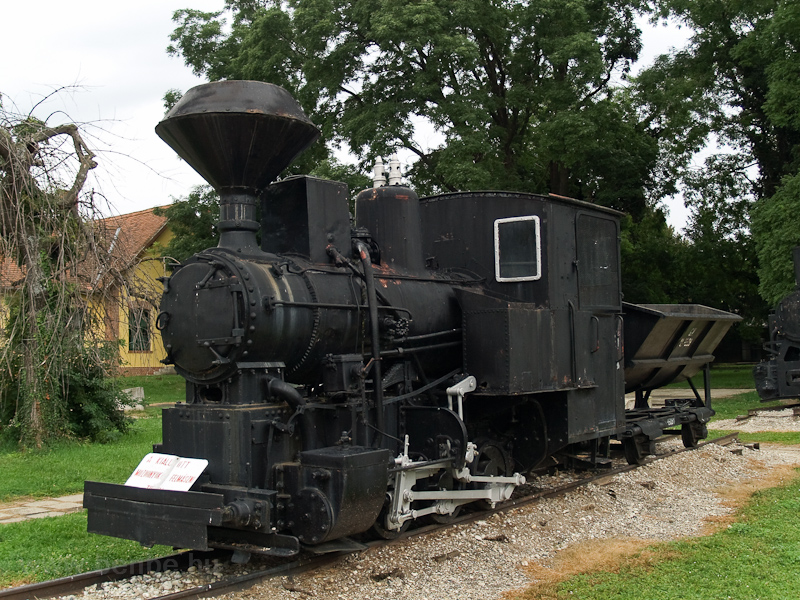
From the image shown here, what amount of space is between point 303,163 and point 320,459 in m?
16.9

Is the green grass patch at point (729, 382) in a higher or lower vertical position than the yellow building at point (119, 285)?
lower

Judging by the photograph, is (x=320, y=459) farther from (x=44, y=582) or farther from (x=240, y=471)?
(x=44, y=582)

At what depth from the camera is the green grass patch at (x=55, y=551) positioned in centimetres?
589

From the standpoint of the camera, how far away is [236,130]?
5.86m

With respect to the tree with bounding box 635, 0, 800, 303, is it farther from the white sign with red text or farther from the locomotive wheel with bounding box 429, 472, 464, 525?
the white sign with red text

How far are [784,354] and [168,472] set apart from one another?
15.7m

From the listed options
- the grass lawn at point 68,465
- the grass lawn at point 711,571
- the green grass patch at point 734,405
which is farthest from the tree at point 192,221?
the grass lawn at point 711,571

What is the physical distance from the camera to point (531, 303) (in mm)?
7762

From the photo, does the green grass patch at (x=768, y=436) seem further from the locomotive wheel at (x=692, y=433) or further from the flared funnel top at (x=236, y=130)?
the flared funnel top at (x=236, y=130)

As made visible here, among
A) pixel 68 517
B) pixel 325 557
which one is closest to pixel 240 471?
pixel 325 557

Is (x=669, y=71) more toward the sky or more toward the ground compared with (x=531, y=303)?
more toward the sky

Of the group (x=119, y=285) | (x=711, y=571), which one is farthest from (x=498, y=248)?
(x=119, y=285)

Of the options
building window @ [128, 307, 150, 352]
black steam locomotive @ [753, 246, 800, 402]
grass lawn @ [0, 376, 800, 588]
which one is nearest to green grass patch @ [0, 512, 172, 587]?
grass lawn @ [0, 376, 800, 588]

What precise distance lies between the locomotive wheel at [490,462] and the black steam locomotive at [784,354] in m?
11.6
